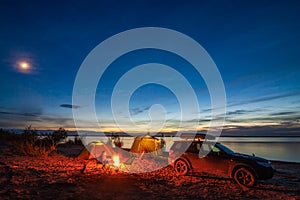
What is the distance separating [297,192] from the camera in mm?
7801

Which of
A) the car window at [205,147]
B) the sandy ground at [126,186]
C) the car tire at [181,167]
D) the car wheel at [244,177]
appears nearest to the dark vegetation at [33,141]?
the sandy ground at [126,186]

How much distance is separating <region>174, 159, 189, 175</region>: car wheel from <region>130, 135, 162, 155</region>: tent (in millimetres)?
5568

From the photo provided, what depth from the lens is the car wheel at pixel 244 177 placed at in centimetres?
848

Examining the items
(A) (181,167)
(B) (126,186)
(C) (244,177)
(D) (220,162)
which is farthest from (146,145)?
(C) (244,177)

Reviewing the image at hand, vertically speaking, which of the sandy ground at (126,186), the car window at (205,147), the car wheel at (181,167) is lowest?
the sandy ground at (126,186)

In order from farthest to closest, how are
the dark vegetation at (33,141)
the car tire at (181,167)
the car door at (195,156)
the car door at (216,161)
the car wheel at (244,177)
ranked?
1. the dark vegetation at (33,141)
2. the car tire at (181,167)
3. the car door at (195,156)
4. the car door at (216,161)
5. the car wheel at (244,177)

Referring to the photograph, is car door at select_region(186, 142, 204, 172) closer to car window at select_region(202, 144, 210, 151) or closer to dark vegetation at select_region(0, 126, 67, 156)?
car window at select_region(202, 144, 210, 151)

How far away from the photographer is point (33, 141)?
18359 mm

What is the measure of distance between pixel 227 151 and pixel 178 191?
11.4 ft

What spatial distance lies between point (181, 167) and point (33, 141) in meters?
13.7

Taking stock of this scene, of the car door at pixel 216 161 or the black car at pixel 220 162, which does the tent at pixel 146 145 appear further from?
the car door at pixel 216 161

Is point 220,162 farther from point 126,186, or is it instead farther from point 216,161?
point 126,186

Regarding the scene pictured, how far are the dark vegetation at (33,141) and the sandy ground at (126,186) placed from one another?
5977mm

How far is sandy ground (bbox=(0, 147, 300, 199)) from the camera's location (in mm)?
6703
